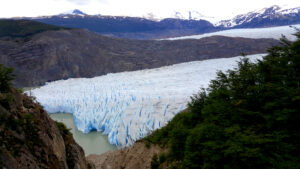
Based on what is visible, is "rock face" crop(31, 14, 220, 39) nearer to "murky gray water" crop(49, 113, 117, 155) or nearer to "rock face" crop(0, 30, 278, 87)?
"rock face" crop(0, 30, 278, 87)

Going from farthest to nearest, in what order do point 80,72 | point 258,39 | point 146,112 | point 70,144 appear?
1. point 258,39
2. point 80,72
3. point 146,112
4. point 70,144

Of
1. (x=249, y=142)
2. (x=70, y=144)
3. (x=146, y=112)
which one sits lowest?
(x=146, y=112)

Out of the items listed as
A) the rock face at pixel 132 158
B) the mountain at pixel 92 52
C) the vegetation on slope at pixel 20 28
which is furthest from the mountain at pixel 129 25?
the rock face at pixel 132 158

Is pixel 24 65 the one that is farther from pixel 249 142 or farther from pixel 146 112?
pixel 249 142

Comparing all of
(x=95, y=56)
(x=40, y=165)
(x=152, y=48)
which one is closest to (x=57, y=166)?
(x=40, y=165)

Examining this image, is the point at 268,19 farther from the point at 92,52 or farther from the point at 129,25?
the point at 92,52

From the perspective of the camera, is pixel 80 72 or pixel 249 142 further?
pixel 80 72

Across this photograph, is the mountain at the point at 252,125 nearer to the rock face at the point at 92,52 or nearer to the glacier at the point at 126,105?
the glacier at the point at 126,105
